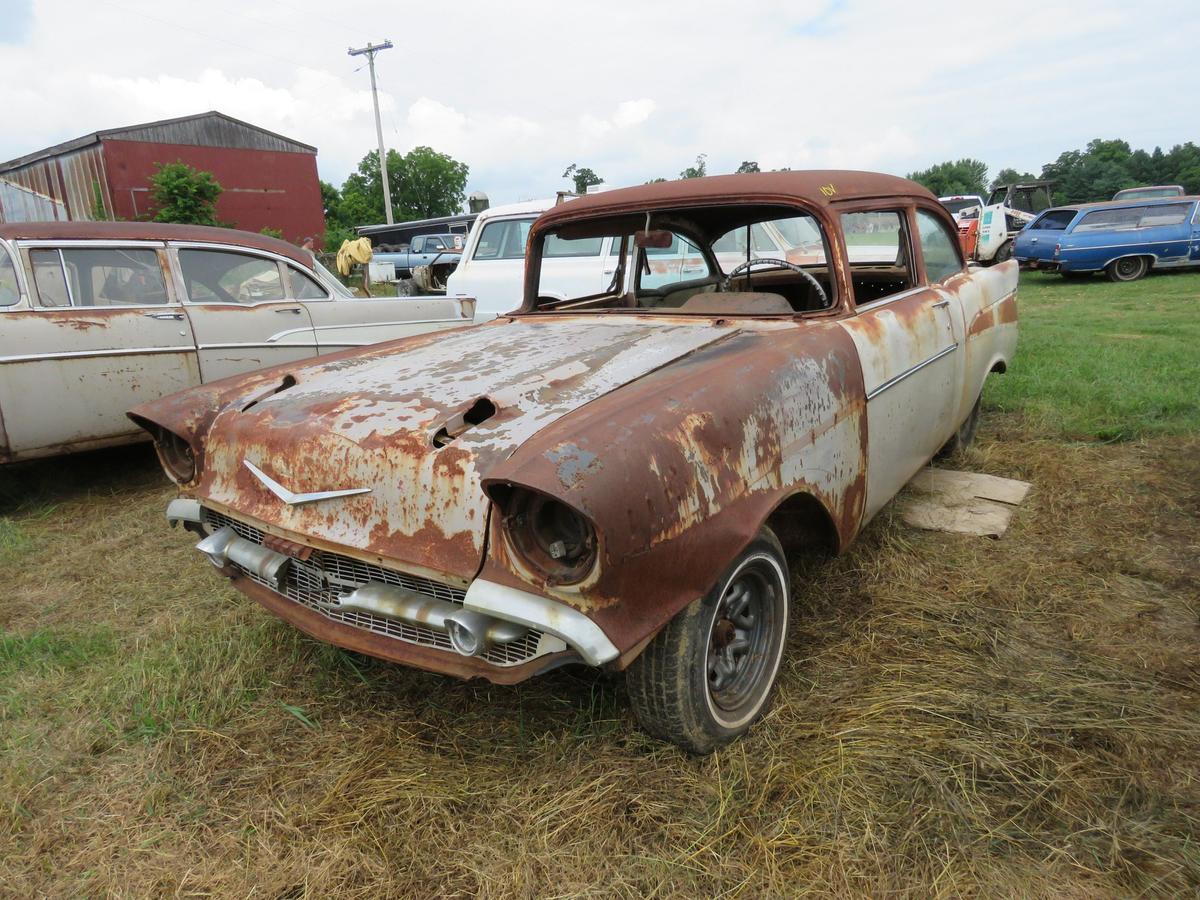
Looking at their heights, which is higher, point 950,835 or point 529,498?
point 529,498

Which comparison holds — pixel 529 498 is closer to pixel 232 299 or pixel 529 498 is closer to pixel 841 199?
pixel 841 199

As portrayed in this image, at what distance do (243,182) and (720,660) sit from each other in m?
26.9

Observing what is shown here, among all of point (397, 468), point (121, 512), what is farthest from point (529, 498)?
point (121, 512)

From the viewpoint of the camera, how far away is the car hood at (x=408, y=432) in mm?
1773

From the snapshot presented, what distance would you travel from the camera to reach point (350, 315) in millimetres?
5301

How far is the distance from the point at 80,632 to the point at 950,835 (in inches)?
118

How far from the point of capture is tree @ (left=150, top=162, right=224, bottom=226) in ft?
64.9

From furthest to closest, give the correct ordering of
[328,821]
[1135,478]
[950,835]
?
[1135,478], [328,821], [950,835]

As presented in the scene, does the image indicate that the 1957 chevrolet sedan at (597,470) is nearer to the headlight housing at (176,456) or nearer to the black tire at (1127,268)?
the headlight housing at (176,456)

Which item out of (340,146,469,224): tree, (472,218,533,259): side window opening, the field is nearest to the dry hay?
the field

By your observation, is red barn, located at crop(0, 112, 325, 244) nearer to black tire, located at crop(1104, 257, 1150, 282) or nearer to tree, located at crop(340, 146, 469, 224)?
black tire, located at crop(1104, 257, 1150, 282)

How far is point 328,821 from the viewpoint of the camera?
74.5 inches

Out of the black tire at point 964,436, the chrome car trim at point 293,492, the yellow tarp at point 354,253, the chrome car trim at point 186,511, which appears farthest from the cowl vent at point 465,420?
the yellow tarp at point 354,253

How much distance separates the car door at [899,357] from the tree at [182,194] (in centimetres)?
2094
